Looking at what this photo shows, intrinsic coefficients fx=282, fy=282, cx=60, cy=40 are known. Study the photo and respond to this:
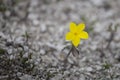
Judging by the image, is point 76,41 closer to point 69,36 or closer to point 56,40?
point 69,36

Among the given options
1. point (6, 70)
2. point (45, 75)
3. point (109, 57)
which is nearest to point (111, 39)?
point (109, 57)

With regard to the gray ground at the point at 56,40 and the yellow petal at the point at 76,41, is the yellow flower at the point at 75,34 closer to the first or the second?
the yellow petal at the point at 76,41

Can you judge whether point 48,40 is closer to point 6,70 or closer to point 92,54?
point 92,54

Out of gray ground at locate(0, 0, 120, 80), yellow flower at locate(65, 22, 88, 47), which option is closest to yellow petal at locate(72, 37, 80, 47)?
yellow flower at locate(65, 22, 88, 47)

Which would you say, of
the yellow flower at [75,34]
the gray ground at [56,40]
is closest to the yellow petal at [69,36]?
the yellow flower at [75,34]

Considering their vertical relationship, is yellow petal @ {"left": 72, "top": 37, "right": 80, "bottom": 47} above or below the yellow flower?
below

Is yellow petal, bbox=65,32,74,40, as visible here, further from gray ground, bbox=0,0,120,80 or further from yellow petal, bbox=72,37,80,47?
gray ground, bbox=0,0,120,80

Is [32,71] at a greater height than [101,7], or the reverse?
[101,7]

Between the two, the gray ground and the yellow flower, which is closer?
the yellow flower
